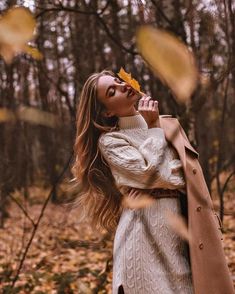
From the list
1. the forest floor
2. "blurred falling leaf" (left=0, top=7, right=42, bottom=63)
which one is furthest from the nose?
"blurred falling leaf" (left=0, top=7, right=42, bottom=63)

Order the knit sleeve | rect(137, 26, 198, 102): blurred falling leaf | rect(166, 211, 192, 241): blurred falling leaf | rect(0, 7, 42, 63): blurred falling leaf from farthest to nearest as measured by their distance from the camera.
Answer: the knit sleeve
rect(166, 211, 192, 241): blurred falling leaf
rect(0, 7, 42, 63): blurred falling leaf
rect(137, 26, 198, 102): blurred falling leaf

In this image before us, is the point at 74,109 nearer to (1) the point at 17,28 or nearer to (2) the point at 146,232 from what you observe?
(2) the point at 146,232

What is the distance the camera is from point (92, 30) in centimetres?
916

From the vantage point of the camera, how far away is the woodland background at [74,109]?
129cm

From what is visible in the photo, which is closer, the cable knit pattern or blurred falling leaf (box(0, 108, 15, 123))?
blurred falling leaf (box(0, 108, 15, 123))

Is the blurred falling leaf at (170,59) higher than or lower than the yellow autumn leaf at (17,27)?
lower

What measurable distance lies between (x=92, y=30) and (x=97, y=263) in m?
4.53

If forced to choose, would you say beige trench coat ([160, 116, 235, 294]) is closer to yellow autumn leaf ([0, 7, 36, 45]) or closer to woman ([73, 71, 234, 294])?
woman ([73, 71, 234, 294])

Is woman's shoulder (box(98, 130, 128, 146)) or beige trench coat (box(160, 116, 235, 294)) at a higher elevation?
woman's shoulder (box(98, 130, 128, 146))

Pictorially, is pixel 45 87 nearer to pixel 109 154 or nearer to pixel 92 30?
pixel 92 30

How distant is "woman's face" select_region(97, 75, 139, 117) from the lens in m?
2.19

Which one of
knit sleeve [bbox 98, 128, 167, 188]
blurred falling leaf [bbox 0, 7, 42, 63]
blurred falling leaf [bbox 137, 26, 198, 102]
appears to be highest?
blurred falling leaf [bbox 0, 7, 42, 63]

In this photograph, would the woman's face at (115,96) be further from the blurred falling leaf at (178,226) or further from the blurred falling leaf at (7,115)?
the blurred falling leaf at (7,115)

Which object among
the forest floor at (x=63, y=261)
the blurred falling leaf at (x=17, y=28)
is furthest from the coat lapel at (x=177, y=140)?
Result: the blurred falling leaf at (x=17, y=28)
